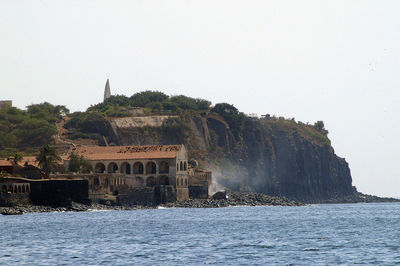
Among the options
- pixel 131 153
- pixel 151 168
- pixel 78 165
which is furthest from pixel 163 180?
pixel 78 165

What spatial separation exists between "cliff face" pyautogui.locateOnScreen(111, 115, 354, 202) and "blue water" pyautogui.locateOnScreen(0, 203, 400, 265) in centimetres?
7601

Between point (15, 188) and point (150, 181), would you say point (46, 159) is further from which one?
point (150, 181)

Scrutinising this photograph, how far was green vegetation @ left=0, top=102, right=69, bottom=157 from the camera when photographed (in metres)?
139

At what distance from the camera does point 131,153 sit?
119812 mm

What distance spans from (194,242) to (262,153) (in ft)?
369

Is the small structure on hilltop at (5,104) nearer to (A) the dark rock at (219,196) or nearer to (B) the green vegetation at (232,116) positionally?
(B) the green vegetation at (232,116)

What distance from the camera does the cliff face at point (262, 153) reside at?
150 meters

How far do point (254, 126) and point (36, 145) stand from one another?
46.4 metres

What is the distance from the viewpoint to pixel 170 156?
4584 inches

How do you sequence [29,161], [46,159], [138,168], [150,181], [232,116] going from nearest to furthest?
1. [46,159]
2. [29,161]
3. [150,181]
4. [138,168]
5. [232,116]

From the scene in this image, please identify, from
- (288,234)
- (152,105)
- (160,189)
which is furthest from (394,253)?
(152,105)

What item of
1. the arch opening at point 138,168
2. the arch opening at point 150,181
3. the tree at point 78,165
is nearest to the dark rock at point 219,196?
the arch opening at point 150,181

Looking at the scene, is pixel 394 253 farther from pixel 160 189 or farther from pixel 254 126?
pixel 254 126

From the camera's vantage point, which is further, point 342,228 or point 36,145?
point 36,145
